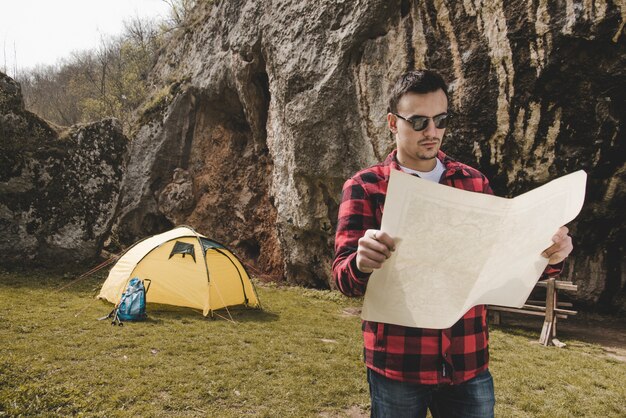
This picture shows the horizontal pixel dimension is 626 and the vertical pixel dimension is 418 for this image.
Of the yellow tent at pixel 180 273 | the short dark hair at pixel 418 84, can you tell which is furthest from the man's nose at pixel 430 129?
the yellow tent at pixel 180 273

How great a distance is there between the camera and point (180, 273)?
8.93m

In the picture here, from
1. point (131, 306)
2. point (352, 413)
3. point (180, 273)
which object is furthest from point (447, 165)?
point (180, 273)

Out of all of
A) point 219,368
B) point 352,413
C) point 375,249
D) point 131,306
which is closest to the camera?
point 375,249

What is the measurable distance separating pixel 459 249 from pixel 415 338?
560 millimetres

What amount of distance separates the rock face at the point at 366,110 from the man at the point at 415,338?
748 cm

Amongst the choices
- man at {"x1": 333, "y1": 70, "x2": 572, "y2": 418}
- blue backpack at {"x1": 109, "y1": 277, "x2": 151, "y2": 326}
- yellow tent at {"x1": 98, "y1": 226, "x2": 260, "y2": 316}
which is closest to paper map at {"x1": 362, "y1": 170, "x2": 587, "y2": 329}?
man at {"x1": 333, "y1": 70, "x2": 572, "y2": 418}

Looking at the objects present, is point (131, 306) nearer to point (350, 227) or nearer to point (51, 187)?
point (51, 187)

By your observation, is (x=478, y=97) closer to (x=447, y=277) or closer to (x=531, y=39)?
(x=531, y=39)

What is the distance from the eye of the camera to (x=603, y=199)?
904 cm

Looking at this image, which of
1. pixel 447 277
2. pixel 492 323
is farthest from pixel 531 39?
pixel 447 277

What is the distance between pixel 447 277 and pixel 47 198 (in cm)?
1408

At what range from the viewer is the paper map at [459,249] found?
1.39 meters

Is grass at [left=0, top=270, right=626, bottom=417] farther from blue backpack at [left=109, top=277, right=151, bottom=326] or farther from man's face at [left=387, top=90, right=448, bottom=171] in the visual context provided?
man's face at [left=387, top=90, right=448, bottom=171]

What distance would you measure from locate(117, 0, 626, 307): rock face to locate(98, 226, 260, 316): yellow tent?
3.81 meters
